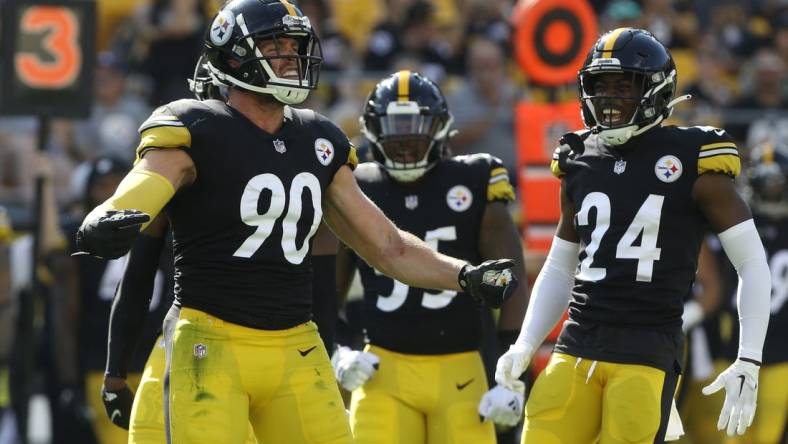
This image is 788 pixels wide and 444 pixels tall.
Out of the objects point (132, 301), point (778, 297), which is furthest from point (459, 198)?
point (778, 297)

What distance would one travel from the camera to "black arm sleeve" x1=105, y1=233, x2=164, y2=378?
15.7 ft

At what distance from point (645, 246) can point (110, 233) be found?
73.0 inches

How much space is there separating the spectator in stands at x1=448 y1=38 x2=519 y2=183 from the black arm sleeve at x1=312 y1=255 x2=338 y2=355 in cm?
393

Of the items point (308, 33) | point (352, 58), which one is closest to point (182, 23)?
point (352, 58)

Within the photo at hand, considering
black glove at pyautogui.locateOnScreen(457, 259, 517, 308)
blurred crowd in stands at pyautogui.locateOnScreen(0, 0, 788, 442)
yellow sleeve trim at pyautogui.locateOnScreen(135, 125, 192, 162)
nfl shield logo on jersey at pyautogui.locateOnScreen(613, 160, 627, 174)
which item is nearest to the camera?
yellow sleeve trim at pyautogui.locateOnScreen(135, 125, 192, 162)

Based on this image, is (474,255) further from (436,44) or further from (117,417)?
(436,44)

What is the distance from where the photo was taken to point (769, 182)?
27.0 ft

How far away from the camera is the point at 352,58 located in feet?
36.3

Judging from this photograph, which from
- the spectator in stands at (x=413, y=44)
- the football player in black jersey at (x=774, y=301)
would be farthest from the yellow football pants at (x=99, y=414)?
the spectator in stands at (x=413, y=44)

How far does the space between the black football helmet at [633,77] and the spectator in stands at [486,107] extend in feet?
14.2

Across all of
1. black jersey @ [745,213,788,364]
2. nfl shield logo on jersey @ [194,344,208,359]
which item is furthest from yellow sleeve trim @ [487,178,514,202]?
black jersey @ [745,213,788,364]

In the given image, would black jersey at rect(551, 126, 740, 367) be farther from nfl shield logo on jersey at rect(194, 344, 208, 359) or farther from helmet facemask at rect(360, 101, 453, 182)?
nfl shield logo on jersey at rect(194, 344, 208, 359)

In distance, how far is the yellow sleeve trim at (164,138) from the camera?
160 inches

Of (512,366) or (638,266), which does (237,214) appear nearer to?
(512,366)
